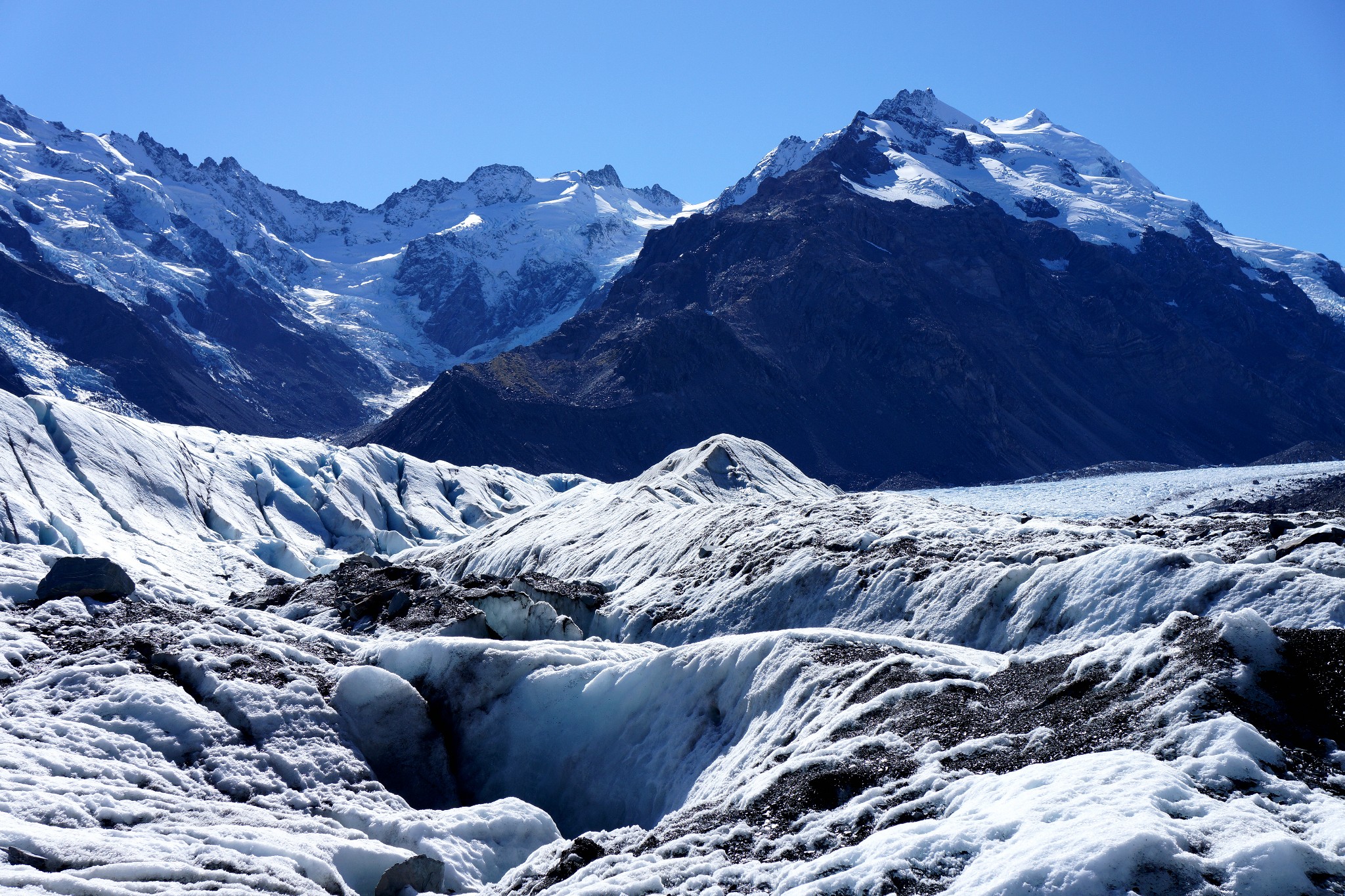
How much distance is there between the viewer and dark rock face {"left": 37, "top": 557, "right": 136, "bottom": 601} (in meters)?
18.6

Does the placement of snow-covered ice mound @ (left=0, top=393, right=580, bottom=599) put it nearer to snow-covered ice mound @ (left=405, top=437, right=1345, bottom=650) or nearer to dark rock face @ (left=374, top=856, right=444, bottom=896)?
snow-covered ice mound @ (left=405, top=437, right=1345, bottom=650)

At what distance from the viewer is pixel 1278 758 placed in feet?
25.8

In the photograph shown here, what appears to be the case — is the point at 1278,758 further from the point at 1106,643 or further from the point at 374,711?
the point at 374,711

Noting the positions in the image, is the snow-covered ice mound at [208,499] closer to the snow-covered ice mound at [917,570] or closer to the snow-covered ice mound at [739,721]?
the snow-covered ice mound at [917,570]

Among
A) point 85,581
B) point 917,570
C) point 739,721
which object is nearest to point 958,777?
point 739,721

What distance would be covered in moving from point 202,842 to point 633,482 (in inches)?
1611

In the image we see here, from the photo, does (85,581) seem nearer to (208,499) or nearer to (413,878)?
(413,878)

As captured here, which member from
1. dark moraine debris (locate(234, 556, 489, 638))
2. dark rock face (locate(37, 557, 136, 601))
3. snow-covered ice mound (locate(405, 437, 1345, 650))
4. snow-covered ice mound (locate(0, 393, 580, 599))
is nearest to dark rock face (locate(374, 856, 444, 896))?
dark moraine debris (locate(234, 556, 489, 638))

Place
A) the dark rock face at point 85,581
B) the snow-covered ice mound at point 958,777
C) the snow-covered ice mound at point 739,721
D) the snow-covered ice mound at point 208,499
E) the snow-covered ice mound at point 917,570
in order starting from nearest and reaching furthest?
1. the snow-covered ice mound at point 958,777
2. the snow-covered ice mound at point 739,721
3. the snow-covered ice mound at point 917,570
4. the dark rock face at point 85,581
5. the snow-covered ice mound at point 208,499

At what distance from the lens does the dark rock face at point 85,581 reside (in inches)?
734

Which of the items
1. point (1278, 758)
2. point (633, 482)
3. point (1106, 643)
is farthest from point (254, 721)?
point (633, 482)

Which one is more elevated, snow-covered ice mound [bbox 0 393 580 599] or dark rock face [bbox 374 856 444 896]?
snow-covered ice mound [bbox 0 393 580 599]

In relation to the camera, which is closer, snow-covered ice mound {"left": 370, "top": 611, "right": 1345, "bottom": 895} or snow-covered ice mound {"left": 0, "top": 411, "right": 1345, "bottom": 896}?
snow-covered ice mound {"left": 370, "top": 611, "right": 1345, "bottom": 895}

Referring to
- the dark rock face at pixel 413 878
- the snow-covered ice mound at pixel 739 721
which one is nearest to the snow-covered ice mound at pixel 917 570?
the snow-covered ice mound at pixel 739 721
